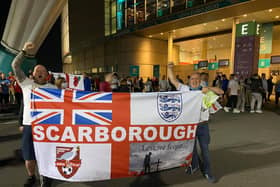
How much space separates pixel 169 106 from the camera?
2605 mm

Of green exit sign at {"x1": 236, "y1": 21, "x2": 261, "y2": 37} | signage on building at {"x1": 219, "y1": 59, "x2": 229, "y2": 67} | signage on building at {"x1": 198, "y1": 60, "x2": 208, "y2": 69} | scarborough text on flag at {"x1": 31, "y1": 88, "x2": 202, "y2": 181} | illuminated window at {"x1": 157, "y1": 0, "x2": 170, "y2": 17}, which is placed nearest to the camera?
scarborough text on flag at {"x1": 31, "y1": 88, "x2": 202, "y2": 181}

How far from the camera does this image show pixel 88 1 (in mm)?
28406

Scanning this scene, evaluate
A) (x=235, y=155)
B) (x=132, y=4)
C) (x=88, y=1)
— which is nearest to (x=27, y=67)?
(x=132, y=4)

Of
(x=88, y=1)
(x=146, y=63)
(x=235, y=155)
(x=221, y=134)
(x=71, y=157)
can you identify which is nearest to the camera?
(x=71, y=157)

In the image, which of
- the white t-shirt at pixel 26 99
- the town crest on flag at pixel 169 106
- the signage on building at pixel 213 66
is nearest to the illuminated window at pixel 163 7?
the signage on building at pixel 213 66

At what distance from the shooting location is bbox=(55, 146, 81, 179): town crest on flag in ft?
7.80

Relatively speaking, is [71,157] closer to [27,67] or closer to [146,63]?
[27,67]

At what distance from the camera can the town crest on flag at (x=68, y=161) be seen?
2377 mm

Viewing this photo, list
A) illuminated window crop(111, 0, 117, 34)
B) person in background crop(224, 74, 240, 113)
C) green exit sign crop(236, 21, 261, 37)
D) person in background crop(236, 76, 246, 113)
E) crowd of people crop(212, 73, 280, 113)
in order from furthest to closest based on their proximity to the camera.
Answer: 1. illuminated window crop(111, 0, 117, 34)
2. green exit sign crop(236, 21, 261, 37)
3. person in background crop(236, 76, 246, 113)
4. person in background crop(224, 74, 240, 113)
5. crowd of people crop(212, 73, 280, 113)

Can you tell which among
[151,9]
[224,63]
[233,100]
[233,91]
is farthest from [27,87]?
[151,9]

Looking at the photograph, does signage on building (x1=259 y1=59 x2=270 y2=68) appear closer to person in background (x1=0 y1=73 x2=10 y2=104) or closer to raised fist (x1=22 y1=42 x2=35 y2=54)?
raised fist (x1=22 y1=42 x2=35 y2=54)

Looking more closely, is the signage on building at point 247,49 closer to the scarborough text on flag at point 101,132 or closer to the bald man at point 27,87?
the scarborough text on flag at point 101,132

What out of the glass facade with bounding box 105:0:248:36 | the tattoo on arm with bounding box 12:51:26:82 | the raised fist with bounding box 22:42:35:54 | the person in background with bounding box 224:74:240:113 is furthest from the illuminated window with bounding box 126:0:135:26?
the tattoo on arm with bounding box 12:51:26:82

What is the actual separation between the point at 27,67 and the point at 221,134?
15.0 metres
